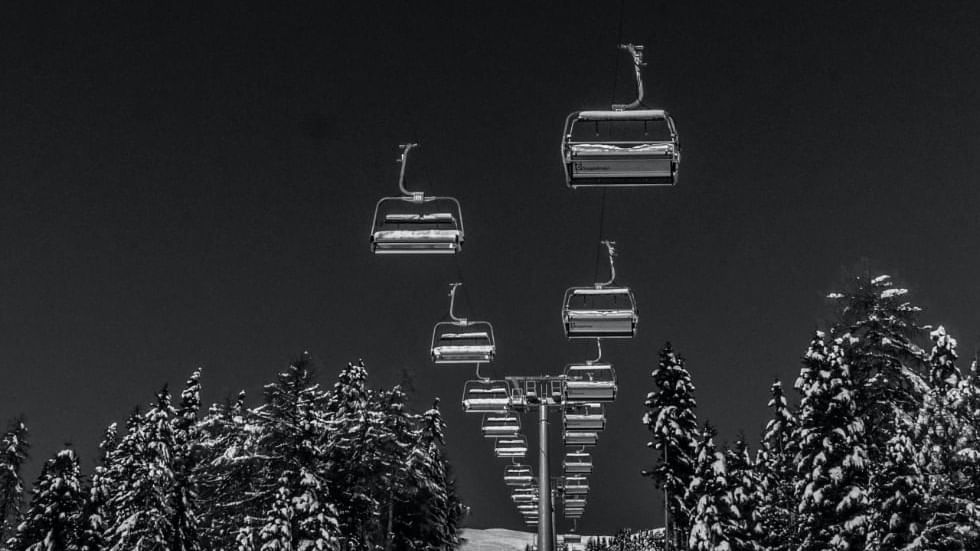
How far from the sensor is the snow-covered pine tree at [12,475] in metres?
52.7

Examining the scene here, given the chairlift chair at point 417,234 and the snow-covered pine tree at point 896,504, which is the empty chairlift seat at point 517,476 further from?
the chairlift chair at point 417,234

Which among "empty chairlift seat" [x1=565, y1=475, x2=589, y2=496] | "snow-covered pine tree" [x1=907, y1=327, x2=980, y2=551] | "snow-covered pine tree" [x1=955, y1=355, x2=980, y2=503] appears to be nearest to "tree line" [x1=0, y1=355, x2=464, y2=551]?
"empty chairlift seat" [x1=565, y1=475, x2=589, y2=496]

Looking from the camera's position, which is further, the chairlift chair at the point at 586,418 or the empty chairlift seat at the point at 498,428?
the empty chairlift seat at the point at 498,428

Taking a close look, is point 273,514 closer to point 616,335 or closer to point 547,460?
point 547,460

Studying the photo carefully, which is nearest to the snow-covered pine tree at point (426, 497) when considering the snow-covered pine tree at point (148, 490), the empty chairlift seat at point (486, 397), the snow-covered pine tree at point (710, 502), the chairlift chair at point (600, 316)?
the snow-covered pine tree at point (148, 490)

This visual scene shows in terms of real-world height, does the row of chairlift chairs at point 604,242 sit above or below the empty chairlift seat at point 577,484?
below

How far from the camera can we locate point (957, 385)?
20.5 metres

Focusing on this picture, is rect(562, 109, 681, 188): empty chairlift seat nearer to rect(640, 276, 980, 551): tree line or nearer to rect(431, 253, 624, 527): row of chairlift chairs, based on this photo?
rect(431, 253, 624, 527): row of chairlift chairs

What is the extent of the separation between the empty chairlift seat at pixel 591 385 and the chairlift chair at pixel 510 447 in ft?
36.8

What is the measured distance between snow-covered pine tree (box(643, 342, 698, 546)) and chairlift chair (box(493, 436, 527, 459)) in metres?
10.4

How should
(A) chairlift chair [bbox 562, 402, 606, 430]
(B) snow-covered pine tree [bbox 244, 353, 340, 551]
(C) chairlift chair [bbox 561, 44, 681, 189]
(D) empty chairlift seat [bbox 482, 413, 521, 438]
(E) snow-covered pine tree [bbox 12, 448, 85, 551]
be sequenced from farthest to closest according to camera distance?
(E) snow-covered pine tree [bbox 12, 448, 85, 551] < (B) snow-covered pine tree [bbox 244, 353, 340, 551] < (D) empty chairlift seat [bbox 482, 413, 521, 438] < (A) chairlift chair [bbox 562, 402, 606, 430] < (C) chairlift chair [bbox 561, 44, 681, 189]

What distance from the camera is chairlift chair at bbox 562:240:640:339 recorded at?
14.4 m

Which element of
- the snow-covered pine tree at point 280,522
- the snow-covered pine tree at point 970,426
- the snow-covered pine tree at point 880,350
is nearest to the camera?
the snow-covered pine tree at point 970,426

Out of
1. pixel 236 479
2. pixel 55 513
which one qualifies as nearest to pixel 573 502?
pixel 236 479
